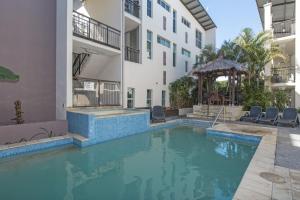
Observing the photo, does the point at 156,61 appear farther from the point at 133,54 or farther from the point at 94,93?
the point at 94,93

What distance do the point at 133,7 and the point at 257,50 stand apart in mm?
10876

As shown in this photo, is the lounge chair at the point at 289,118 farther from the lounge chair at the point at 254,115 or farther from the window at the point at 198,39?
the window at the point at 198,39

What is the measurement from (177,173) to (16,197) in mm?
4219

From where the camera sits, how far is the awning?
24636mm

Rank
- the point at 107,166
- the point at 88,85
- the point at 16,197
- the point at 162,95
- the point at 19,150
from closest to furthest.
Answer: the point at 16,197, the point at 107,166, the point at 19,150, the point at 88,85, the point at 162,95

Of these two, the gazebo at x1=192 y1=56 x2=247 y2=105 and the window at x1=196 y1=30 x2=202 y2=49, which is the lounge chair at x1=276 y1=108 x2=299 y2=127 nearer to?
the gazebo at x1=192 y1=56 x2=247 y2=105

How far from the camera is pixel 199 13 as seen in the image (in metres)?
27.1

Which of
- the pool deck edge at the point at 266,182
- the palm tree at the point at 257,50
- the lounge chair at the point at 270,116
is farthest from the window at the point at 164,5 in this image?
the pool deck edge at the point at 266,182

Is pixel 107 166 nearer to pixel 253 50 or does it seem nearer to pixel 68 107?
pixel 68 107

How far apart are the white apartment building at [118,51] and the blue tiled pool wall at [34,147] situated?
2.02m

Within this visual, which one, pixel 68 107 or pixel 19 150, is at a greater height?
pixel 68 107

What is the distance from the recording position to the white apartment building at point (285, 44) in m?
17.6

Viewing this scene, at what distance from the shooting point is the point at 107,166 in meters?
7.19

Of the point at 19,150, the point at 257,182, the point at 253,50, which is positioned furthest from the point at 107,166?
the point at 253,50
